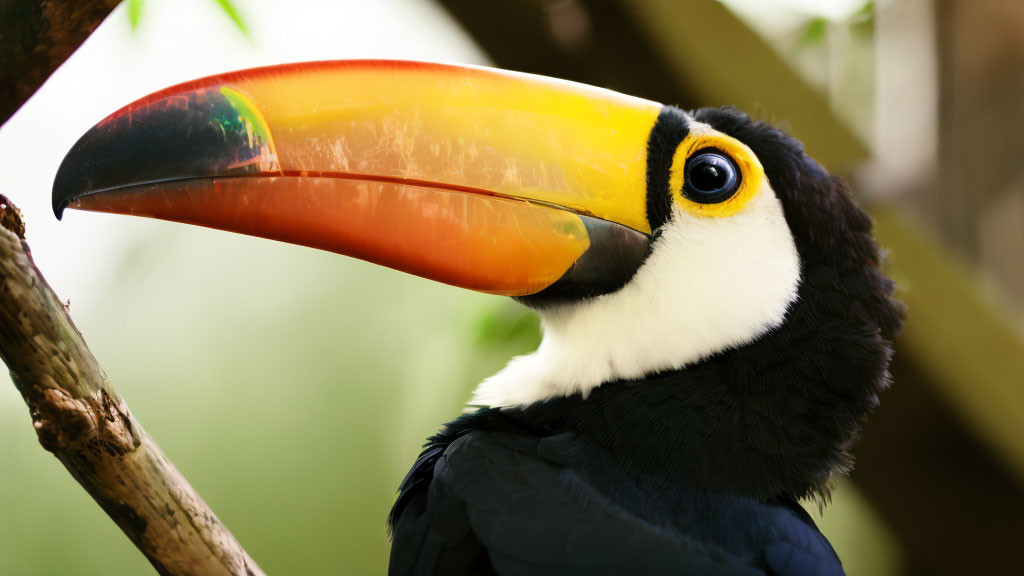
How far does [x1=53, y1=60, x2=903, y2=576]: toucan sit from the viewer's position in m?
1.46

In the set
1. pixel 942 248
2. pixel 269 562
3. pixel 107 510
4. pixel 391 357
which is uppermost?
pixel 107 510

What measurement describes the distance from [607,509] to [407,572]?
0.36 m

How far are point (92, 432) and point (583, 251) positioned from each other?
2.87ft

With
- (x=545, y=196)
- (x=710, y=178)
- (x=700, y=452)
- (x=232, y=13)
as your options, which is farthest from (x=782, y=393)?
(x=232, y=13)

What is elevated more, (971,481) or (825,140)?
(825,140)

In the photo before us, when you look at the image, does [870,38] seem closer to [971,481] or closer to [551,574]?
[971,481]

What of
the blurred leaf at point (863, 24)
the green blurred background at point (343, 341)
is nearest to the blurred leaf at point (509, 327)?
the green blurred background at point (343, 341)

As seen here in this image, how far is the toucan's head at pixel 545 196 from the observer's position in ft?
5.04

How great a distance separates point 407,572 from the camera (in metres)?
1.49

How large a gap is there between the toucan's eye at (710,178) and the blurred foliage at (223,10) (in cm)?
110

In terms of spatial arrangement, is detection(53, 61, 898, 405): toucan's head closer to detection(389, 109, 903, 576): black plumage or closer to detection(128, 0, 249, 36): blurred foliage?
detection(389, 109, 903, 576): black plumage

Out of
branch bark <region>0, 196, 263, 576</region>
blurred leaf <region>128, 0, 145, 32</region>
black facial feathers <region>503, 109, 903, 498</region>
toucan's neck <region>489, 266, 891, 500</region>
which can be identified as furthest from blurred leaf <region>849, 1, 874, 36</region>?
branch bark <region>0, 196, 263, 576</region>

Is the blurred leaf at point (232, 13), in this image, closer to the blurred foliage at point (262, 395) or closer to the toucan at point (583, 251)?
the toucan at point (583, 251)

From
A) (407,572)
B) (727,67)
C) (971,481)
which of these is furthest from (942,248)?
(407,572)
